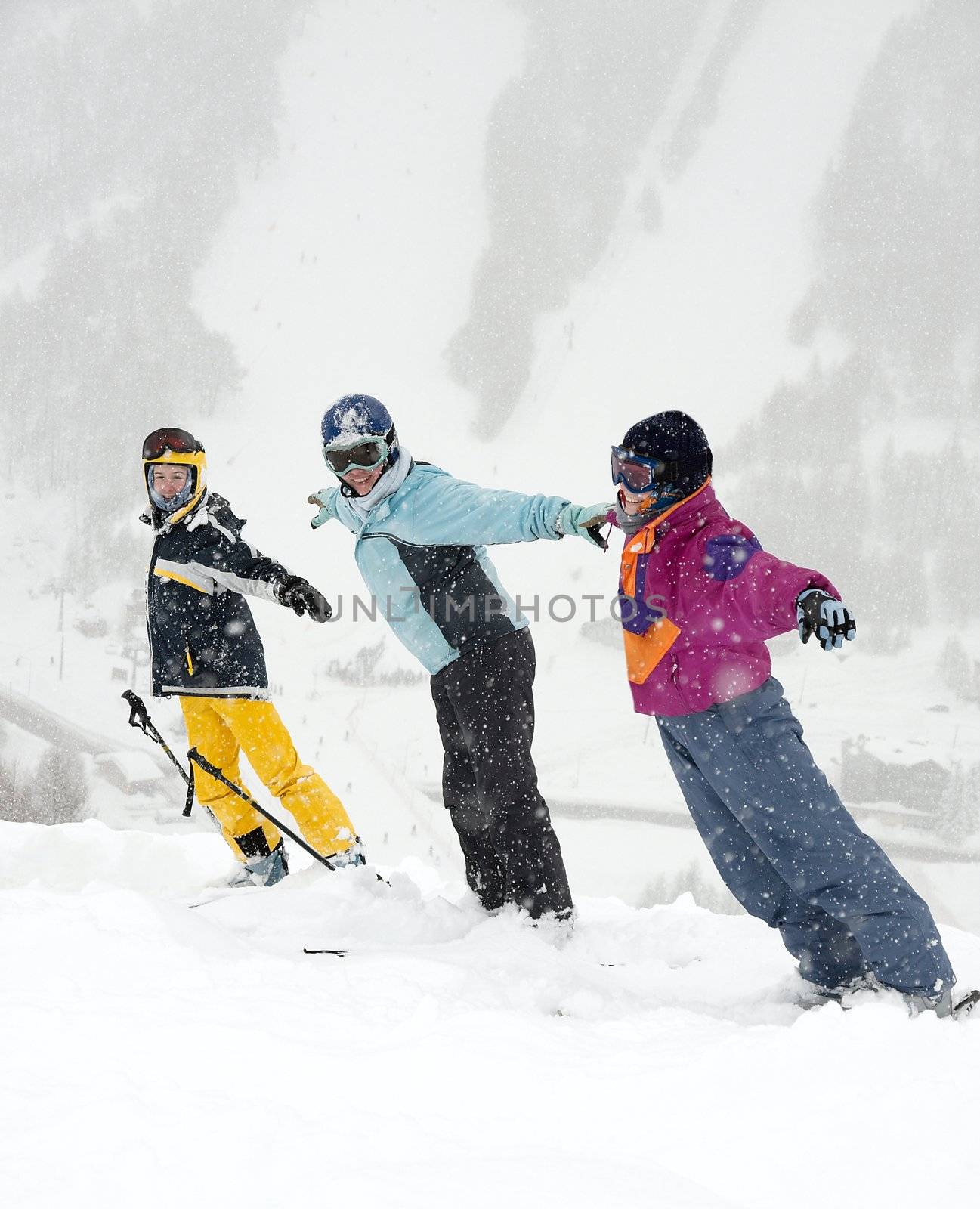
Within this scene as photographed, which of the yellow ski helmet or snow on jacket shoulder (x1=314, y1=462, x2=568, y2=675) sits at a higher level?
the yellow ski helmet

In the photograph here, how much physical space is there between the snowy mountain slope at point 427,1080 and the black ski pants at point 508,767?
1.39ft

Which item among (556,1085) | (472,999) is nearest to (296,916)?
(472,999)

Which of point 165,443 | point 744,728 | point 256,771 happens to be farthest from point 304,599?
point 744,728

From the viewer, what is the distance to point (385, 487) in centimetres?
343

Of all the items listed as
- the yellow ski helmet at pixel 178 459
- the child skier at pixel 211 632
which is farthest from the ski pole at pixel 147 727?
the yellow ski helmet at pixel 178 459

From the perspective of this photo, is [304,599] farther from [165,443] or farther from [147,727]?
[147,727]

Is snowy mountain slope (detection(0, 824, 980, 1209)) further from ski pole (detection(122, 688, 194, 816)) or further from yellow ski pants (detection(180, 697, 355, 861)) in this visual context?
ski pole (detection(122, 688, 194, 816))

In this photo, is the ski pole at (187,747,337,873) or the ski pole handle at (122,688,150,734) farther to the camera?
the ski pole handle at (122,688,150,734)

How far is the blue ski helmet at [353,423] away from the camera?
340cm

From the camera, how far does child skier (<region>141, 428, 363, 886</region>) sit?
425cm

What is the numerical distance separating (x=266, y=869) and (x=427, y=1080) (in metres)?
3.02

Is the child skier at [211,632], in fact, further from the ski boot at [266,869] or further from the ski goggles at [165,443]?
the ski boot at [266,869]

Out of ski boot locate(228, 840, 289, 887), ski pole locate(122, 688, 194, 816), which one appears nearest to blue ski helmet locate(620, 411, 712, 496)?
A: ski pole locate(122, 688, 194, 816)

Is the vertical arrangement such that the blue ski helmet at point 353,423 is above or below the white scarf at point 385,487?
above
